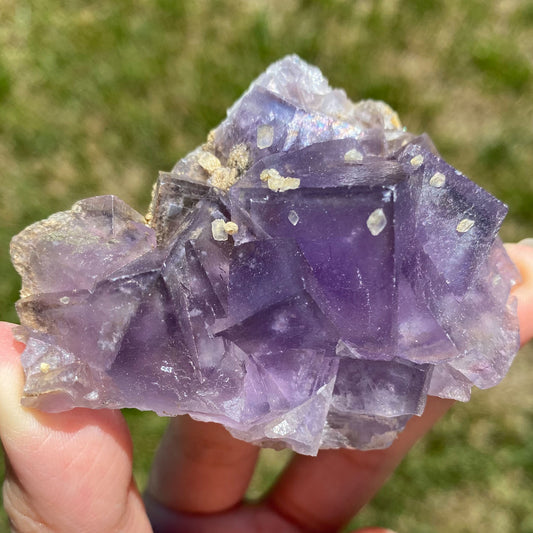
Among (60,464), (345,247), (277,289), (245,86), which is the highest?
(345,247)

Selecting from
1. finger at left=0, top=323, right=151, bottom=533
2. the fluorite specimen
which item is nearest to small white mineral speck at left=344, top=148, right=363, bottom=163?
the fluorite specimen

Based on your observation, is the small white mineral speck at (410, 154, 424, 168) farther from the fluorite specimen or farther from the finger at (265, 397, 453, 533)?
the finger at (265, 397, 453, 533)

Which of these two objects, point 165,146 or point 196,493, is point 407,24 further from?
point 196,493

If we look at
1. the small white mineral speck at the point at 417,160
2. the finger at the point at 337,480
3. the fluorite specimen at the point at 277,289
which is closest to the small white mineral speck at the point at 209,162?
the fluorite specimen at the point at 277,289

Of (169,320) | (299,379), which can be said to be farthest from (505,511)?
(169,320)

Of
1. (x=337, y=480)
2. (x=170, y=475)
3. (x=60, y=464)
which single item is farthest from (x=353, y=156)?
(x=170, y=475)

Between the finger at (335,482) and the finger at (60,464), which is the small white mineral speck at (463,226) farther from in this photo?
the finger at (60,464)

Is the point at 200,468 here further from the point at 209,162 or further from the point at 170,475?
the point at 209,162
